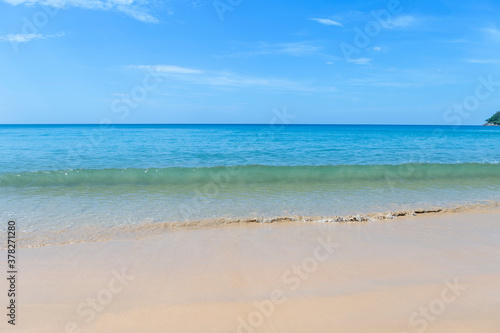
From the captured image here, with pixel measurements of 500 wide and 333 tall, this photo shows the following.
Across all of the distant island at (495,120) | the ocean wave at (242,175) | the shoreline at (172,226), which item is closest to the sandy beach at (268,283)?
the shoreline at (172,226)

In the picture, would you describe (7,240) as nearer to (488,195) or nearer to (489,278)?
(489,278)

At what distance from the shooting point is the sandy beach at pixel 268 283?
358 cm

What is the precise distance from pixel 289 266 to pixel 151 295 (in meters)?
2.25

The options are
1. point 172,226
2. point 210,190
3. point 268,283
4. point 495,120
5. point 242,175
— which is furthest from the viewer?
point 495,120

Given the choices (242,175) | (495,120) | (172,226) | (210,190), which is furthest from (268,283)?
(495,120)

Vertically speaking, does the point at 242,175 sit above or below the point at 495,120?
below

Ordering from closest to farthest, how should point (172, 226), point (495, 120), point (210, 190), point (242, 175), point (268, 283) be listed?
point (268, 283)
point (172, 226)
point (210, 190)
point (242, 175)
point (495, 120)

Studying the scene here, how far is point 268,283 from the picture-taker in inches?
176

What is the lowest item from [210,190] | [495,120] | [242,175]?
[210,190]

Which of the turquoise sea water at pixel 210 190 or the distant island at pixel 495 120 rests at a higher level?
the distant island at pixel 495 120

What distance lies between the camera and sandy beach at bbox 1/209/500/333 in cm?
358

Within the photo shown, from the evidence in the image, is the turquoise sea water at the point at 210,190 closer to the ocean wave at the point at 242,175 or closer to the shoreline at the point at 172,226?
the ocean wave at the point at 242,175

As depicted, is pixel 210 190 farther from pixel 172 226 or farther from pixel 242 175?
pixel 172 226

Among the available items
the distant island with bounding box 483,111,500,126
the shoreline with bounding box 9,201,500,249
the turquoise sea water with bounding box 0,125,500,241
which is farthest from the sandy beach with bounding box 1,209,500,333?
the distant island with bounding box 483,111,500,126
